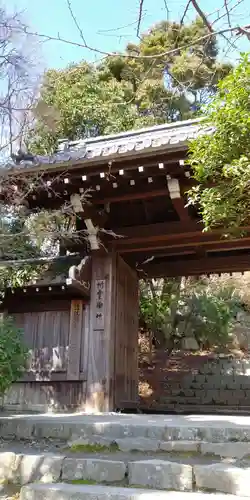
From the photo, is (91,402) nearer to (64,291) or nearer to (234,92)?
(64,291)

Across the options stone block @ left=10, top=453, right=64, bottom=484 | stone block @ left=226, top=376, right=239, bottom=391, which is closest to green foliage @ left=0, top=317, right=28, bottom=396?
stone block @ left=10, top=453, right=64, bottom=484

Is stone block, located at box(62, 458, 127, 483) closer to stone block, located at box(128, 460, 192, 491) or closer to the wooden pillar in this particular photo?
stone block, located at box(128, 460, 192, 491)

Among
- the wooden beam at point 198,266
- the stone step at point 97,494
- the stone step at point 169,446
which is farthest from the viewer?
the wooden beam at point 198,266

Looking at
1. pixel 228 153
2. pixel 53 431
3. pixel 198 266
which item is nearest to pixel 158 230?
pixel 198 266

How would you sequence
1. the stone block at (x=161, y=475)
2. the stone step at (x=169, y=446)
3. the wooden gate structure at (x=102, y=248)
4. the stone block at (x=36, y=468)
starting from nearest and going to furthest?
the stone block at (x=161, y=475), the stone block at (x=36, y=468), the stone step at (x=169, y=446), the wooden gate structure at (x=102, y=248)

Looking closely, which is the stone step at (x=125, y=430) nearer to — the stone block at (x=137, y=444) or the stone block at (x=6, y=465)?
the stone block at (x=137, y=444)

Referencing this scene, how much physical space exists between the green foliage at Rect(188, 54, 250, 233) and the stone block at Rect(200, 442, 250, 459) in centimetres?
211

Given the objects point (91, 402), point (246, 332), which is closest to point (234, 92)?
point (91, 402)

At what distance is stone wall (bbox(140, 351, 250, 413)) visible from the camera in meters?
12.9

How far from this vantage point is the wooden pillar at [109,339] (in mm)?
6598

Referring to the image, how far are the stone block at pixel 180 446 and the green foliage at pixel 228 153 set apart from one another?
2144 millimetres

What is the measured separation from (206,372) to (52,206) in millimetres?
9605

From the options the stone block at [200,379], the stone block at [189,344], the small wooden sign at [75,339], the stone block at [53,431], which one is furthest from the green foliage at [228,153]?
the stone block at [189,344]

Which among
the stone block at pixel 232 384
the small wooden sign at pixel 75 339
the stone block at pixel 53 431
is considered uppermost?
the small wooden sign at pixel 75 339
